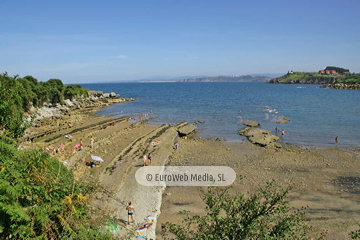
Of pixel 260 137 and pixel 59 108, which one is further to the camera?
pixel 59 108

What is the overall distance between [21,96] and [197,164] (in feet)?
95.9

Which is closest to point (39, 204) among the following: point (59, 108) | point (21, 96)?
point (21, 96)

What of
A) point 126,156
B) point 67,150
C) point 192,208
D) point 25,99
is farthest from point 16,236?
point 25,99

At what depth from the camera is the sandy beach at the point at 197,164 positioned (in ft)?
50.0

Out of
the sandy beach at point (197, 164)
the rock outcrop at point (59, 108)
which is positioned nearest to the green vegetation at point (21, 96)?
the rock outcrop at point (59, 108)

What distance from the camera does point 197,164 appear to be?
24.0 metres

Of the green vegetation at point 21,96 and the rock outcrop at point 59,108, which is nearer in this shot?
the green vegetation at point 21,96

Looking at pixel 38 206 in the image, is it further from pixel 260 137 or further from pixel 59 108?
→ pixel 59 108

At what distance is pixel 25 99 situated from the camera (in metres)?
43.6

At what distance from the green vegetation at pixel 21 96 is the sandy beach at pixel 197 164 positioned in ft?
14.9

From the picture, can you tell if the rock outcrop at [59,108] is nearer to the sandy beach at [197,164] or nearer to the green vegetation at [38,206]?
the sandy beach at [197,164]

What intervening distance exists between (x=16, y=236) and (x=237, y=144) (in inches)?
1100

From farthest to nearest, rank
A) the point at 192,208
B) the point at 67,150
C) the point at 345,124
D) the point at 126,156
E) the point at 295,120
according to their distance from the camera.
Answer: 1. the point at 295,120
2. the point at 345,124
3. the point at 67,150
4. the point at 126,156
5. the point at 192,208

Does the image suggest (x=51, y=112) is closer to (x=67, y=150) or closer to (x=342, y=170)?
(x=67, y=150)
